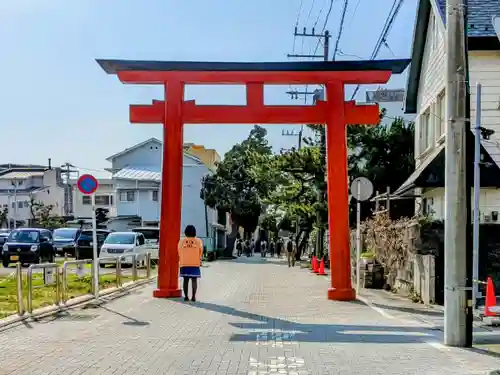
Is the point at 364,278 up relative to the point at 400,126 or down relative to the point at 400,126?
down

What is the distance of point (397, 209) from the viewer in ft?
83.0

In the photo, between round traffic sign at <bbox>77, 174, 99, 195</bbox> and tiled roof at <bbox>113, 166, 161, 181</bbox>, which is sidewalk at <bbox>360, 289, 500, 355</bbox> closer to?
round traffic sign at <bbox>77, 174, 99, 195</bbox>

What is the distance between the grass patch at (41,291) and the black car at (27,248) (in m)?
9.20

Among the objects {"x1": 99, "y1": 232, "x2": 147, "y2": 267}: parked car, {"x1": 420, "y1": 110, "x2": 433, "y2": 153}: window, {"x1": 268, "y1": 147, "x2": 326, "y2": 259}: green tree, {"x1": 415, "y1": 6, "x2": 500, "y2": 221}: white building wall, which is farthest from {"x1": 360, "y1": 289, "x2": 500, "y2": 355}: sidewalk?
{"x1": 99, "y1": 232, "x2": 147, "y2": 267}: parked car

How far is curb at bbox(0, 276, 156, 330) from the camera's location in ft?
40.4

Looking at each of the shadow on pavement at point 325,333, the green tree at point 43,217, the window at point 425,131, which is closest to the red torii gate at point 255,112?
the shadow on pavement at point 325,333

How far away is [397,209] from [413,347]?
1566 centimetres

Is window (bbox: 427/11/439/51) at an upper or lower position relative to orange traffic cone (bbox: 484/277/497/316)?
upper

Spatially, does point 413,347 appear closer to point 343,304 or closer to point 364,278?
point 343,304

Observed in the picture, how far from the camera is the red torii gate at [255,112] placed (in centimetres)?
1689

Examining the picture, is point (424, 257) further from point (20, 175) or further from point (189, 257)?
point (20, 175)

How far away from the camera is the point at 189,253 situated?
51.4 feet

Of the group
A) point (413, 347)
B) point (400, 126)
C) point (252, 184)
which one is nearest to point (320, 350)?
point (413, 347)

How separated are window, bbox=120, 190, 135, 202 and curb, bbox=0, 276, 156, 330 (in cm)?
4140
